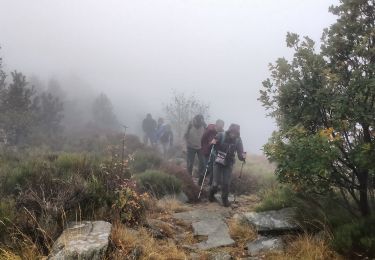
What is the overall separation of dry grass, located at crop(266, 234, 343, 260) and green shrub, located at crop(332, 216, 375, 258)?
0.51 ft

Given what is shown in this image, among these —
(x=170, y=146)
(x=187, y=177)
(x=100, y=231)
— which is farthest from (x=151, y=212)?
(x=170, y=146)

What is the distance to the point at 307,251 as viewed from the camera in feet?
17.5

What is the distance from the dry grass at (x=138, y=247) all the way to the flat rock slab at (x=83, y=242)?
189mm

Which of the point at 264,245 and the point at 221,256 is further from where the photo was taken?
the point at 264,245

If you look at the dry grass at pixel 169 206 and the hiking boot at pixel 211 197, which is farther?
the hiking boot at pixel 211 197

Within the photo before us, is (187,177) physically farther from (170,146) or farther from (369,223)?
(170,146)

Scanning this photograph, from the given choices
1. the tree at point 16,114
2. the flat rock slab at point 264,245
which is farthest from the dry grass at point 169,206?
the tree at point 16,114

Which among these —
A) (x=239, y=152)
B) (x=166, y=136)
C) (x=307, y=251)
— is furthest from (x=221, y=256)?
(x=166, y=136)

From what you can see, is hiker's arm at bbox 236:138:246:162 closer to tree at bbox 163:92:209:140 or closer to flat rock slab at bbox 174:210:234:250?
flat rock slab at bbox 174:210:234:250

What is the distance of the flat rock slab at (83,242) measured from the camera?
15.1ft

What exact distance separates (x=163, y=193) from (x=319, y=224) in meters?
4.99

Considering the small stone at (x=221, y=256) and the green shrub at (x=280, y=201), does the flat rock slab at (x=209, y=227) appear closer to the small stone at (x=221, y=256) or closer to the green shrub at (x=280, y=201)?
the small stone at (x=221, y=256)

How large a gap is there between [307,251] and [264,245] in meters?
0.96

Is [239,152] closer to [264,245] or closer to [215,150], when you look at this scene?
[215,150]
